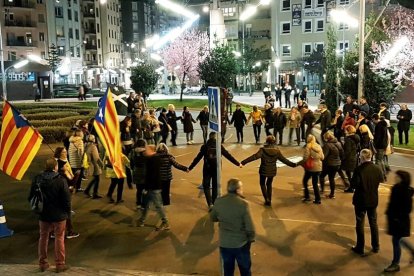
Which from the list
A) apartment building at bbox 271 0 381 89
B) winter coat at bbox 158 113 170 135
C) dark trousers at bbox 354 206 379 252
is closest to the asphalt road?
dark trousers at bbox 354 206 379 252

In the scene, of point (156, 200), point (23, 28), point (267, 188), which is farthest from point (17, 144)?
point (23, 28)

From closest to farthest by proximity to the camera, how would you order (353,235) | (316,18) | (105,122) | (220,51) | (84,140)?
(353,235) < (105,122) < (84,140) < (220,51) < (316,18)

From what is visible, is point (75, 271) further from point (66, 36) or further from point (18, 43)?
point (66, 36)

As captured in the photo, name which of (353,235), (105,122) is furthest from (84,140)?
(353,235)

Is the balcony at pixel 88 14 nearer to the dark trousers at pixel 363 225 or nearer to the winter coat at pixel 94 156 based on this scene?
the winter coat at pixel 94 156

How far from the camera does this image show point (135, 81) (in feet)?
145

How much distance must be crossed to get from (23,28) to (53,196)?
73130 mm

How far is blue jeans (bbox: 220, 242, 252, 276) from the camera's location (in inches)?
254

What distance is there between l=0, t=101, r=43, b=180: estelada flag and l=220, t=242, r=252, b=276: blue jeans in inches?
176

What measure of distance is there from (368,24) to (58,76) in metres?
59.8

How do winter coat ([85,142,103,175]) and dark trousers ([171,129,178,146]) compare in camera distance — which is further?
dark trousers ([171,129,178,146])

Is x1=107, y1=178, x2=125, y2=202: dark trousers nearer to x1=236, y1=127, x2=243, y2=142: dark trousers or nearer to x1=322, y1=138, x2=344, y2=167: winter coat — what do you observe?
x1=322, y1=138, x2=344, y2=167: winter coat

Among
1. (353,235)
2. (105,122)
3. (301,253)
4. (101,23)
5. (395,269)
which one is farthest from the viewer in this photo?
(101,23)

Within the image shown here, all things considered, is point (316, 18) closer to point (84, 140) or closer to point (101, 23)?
point (101, 23)
